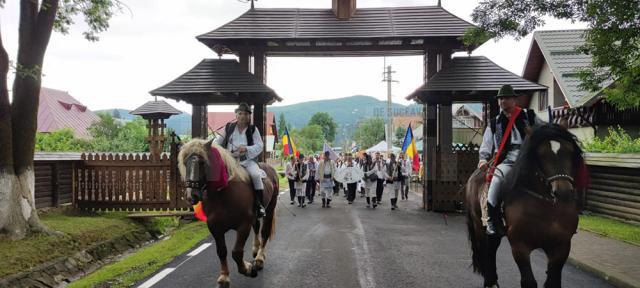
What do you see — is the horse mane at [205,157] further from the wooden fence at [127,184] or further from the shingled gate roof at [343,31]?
the shingled gate roof at [343,31]

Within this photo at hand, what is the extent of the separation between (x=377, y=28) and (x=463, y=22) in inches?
121

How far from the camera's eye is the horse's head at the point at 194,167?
19.0ft

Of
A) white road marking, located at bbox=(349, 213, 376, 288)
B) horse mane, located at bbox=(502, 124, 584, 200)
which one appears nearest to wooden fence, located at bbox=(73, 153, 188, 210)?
white road marking, located at bbox=(349, 213, 376, 288)

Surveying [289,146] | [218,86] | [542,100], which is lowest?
[289,146]

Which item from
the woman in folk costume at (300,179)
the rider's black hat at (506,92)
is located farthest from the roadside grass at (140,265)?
the woman in folk costume at (300,179)

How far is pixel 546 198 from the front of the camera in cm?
476

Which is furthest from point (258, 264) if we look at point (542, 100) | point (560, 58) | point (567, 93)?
point (542, 100)

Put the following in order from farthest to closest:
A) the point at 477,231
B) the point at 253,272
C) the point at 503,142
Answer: the point at 253,272 → the point at 477,231 → the point at 503,142

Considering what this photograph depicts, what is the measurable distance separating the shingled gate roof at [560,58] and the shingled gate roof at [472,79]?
6765 millimetres

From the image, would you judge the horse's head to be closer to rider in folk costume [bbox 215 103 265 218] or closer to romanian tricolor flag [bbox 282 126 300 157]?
rider in folk costume [bbox 215 103 265 218]

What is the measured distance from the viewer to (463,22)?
1675 cm

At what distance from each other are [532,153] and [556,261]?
1.10 metres

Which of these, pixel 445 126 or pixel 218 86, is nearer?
pixel 218 86

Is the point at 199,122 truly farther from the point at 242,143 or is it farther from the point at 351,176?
the point at 242,143
